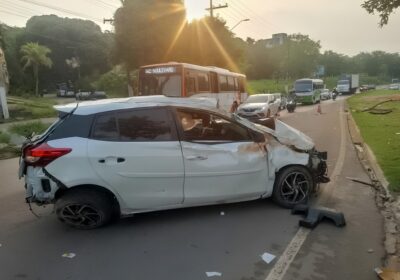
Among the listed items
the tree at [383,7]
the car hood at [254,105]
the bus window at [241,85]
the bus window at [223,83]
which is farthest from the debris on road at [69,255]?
the bus window at [241,85]

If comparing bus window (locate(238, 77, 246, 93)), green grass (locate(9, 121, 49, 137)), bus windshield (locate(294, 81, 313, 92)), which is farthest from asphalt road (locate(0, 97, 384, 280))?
bus windshield (locate(294, 81, 313, 92))

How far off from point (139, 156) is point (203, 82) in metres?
14.9

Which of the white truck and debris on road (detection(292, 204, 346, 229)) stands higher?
the white truck

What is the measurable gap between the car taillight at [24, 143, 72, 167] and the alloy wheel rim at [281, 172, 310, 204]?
311cm

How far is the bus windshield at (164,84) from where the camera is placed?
17.3 meters

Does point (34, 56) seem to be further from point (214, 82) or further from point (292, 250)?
point (292, 250)

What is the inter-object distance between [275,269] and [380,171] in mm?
4940

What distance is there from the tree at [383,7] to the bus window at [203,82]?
10036 mm

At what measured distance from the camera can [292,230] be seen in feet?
16.4

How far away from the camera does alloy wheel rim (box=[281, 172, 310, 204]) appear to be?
19.2 ft

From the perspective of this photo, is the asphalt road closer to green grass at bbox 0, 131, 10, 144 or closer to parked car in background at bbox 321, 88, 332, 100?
green grass at bbox 0, 131, 10, 144

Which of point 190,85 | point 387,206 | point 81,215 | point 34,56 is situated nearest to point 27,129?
point 190,85

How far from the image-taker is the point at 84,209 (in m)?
5.16

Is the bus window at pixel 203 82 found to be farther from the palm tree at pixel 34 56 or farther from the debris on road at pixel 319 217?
the palm tree at pixel 34 56
